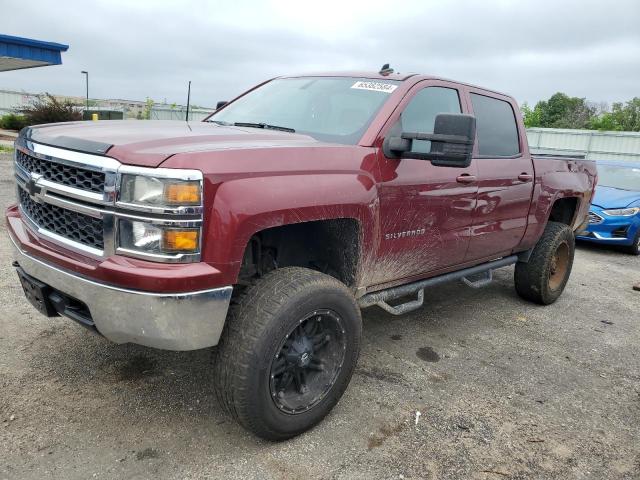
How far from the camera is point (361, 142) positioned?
2.99 metres

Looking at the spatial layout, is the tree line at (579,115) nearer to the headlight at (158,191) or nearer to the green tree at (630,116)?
the green tree at (630,116)

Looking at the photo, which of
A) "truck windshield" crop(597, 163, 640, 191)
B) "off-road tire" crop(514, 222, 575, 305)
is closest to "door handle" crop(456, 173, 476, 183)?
"off-road tire" crop(514, 222, 575, 305)

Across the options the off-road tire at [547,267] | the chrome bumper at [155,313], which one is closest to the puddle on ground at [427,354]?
the off-road tire at [547,267]

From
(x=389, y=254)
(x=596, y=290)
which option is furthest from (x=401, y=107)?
(x=596, y=290)

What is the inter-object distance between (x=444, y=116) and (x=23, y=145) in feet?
7.30

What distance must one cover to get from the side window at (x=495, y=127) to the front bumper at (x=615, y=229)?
15.7 feet

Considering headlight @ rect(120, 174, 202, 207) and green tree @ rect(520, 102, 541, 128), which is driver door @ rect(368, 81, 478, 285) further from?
green tree @ rect(520, 102, 541, 128)

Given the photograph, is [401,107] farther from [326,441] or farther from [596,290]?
[596,290]

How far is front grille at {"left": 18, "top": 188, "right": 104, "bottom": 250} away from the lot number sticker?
1.95 m

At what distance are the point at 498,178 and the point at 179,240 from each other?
107 inches

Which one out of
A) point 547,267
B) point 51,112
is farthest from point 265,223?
point 51,112

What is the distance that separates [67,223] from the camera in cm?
247

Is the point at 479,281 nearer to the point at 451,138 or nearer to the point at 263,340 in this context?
the point at 451,138

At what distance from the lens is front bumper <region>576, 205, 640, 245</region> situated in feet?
27.5
